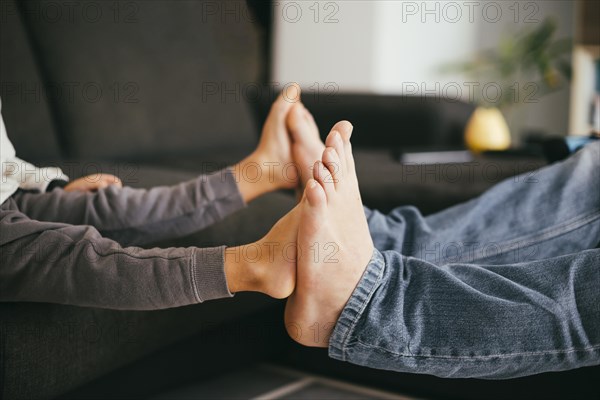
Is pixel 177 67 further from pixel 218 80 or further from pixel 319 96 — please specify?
pixel 319 96

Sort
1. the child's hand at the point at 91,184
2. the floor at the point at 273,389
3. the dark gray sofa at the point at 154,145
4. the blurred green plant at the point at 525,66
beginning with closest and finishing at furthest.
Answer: the dark gray sofa at the point at 154,145, the child's hand at the point at 91,184, the floor at the point at 273,389, the blurred green plant at the point at 525,66

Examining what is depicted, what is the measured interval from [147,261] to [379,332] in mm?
269

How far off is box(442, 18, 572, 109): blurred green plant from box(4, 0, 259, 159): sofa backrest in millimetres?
1773

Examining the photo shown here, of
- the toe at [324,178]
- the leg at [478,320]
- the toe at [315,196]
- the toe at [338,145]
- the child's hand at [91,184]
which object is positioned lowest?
the leg at [478,320]

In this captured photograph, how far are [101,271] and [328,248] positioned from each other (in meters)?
0.25

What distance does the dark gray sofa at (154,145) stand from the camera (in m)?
0.82

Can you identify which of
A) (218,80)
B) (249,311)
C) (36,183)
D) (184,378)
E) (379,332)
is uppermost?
(218,80)

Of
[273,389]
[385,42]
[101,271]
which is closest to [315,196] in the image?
[101,271]

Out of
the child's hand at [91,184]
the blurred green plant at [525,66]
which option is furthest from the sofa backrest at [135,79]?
the blurred green plant at [525,66]

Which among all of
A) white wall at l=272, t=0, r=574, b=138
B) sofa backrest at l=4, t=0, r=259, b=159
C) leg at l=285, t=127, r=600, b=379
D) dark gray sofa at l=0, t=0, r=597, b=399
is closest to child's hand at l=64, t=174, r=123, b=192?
dark gray sofa at l=0, t=0, r=597, b=399

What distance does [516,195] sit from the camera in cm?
92

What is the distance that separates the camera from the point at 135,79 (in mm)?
1543

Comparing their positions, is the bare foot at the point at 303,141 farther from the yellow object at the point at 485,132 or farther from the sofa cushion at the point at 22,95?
the yellow object at the point at 485,132

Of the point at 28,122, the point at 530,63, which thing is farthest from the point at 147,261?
the point at 530,63
